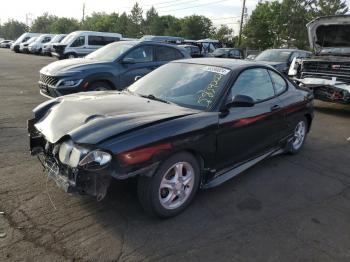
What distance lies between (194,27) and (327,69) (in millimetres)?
Answer: 69569

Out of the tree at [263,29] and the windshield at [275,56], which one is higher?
the tree at [263,29]

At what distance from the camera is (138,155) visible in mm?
3301

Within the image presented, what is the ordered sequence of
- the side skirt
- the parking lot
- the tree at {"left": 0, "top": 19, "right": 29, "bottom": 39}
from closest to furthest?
the parking lot, the side skirt, the tree at {"left": 0, "top": 19, "right": 29, "bottom": 39}

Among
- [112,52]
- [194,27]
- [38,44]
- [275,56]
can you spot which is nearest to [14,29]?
[194,27]

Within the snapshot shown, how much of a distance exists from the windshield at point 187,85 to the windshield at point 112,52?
13.5ft

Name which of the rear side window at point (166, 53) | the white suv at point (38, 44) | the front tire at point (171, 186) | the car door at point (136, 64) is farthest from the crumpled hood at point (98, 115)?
the white suv at point (38, 44)

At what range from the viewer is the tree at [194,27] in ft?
249

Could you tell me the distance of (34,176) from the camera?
4.56m

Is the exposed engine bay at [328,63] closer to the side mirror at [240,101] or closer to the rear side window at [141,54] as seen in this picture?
the rear side window at [141,54]

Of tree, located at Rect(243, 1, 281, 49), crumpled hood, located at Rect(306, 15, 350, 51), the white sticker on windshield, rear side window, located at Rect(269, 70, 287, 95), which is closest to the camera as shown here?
the white sticker on windshield

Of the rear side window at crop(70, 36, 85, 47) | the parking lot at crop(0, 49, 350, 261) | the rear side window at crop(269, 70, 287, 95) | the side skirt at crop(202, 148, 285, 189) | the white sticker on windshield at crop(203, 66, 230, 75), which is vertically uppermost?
the rear side window at crop(70, 36, 85, 47)

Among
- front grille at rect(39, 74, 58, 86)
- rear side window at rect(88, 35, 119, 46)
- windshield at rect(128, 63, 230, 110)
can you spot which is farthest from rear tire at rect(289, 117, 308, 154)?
rear side window at rect(88, 35, 119, 46)

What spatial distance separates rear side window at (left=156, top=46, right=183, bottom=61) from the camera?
941cm

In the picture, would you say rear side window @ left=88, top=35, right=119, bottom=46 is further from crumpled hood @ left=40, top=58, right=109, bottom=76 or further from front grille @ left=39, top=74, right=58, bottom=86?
front grille @ left=39, top=74, right=58, bottom=86
